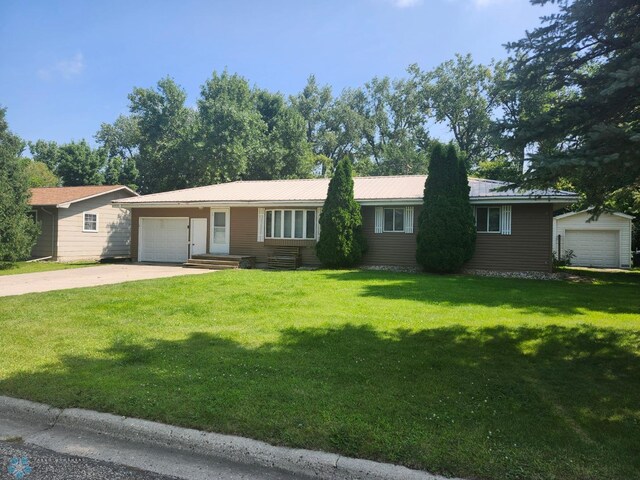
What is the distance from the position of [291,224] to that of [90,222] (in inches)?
467

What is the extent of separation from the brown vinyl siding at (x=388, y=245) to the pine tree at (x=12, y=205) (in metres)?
14.2

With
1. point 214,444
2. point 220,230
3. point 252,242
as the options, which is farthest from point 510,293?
Answer: point 220,230

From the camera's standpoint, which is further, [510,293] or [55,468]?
[510,293]

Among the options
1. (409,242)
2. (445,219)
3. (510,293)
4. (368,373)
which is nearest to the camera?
(368,373)

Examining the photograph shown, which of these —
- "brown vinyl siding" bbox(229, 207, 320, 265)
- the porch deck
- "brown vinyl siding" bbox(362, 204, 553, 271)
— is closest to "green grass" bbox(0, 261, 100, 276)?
the porch deck

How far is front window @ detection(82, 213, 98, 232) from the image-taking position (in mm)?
22116

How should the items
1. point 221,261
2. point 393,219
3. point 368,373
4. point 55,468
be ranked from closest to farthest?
point 55,468, point 368,373, point 393,219, point 221,261

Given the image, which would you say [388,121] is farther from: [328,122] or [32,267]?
[32,267]

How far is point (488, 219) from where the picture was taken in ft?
51.8

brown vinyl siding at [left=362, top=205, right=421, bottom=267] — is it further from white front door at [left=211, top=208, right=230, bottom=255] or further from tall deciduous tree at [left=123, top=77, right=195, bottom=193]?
tall deciduous tree at [left=123, top=77, right=195, bottom=193]

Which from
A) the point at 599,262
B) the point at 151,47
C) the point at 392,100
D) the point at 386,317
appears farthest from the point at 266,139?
the point at 386,317

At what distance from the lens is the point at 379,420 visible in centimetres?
346

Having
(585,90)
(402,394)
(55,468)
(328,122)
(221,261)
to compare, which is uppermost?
(328,122)

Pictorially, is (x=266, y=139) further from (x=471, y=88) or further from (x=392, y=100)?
(x=471, y=88)
